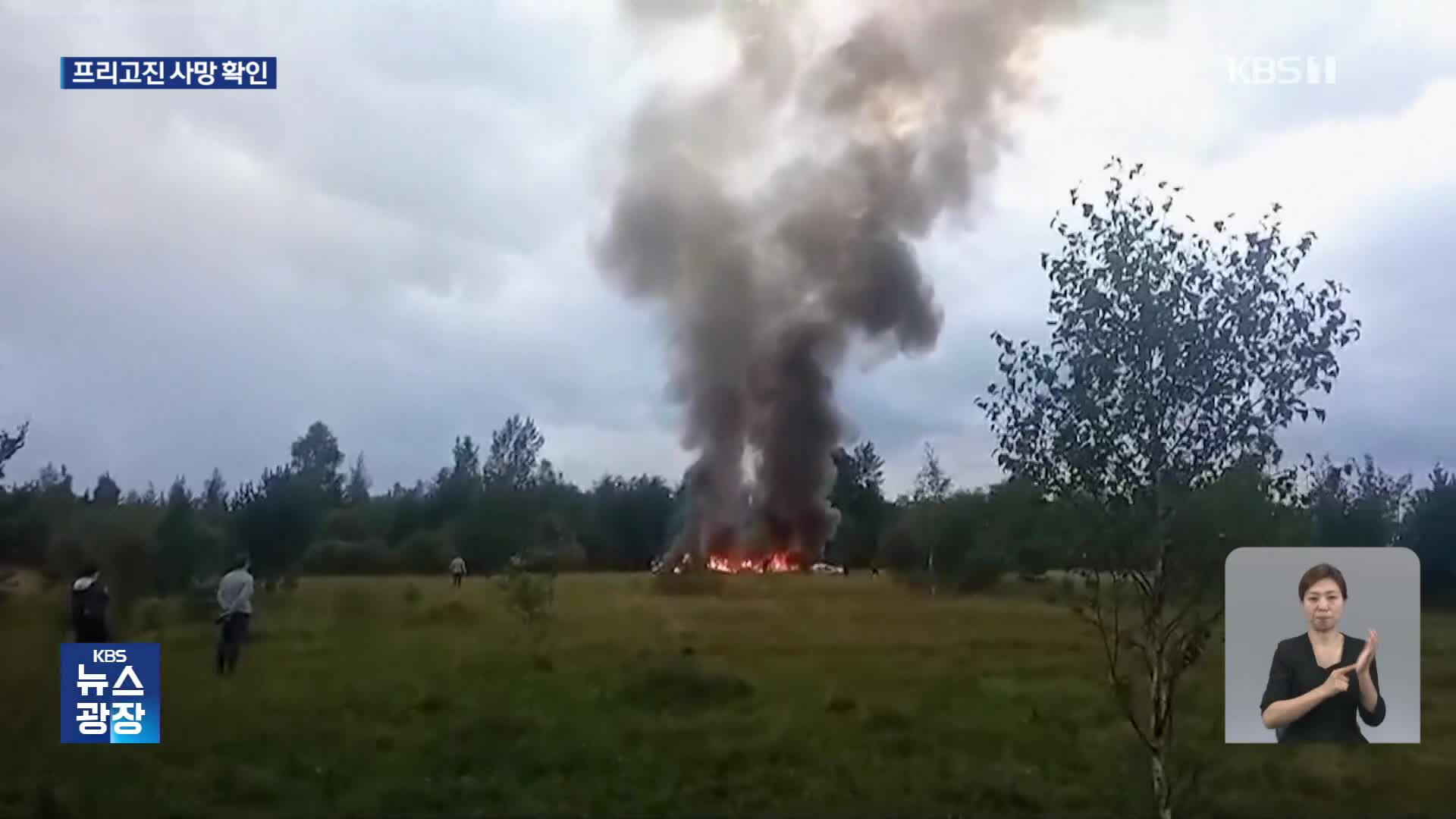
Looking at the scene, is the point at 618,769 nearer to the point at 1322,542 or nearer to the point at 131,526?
the point at 131,526

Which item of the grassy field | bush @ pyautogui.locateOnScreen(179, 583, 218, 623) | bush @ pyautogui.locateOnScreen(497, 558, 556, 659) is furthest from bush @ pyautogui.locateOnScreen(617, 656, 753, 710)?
bush @ pyautogui.locateOnScreen(179, 583, 218, 623)

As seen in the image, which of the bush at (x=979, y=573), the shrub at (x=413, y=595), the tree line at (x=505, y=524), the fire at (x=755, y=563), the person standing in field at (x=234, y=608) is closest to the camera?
the tree line at (x=505, y=524)

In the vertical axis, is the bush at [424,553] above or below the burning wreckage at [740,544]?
above

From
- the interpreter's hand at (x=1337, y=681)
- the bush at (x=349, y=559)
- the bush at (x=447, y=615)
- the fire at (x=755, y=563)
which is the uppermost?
the bush at (x=349, y=559)

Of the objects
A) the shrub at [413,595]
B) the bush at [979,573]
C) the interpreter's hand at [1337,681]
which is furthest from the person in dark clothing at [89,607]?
the interpreter's hand at [1337,681]

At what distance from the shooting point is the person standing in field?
1063 cm

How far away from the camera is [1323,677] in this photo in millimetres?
7699

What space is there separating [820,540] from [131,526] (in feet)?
45.9

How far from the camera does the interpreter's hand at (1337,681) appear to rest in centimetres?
773

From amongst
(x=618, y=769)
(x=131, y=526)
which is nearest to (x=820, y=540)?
(x=618, y=769)

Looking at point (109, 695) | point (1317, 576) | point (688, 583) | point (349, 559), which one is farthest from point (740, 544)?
point (1317, 576)

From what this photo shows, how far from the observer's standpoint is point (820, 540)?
2189 cm

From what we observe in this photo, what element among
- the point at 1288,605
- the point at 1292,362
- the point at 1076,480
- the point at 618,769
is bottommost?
the point at 618,769

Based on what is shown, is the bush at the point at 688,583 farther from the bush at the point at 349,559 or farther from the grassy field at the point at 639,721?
the bush at the point at 349,559
